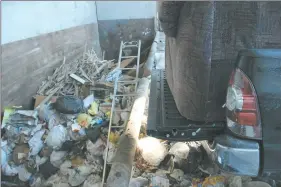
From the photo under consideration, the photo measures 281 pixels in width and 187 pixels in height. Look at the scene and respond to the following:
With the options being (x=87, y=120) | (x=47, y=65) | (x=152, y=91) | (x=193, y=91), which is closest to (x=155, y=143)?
(x=152, y=91)

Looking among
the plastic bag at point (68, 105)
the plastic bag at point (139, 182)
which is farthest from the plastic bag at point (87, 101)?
the plastic bag at point (139, 182)

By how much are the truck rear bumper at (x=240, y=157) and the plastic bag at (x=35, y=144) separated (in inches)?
122

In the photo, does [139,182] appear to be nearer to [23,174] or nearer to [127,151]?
[127,151]

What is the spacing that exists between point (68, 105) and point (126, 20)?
14.4 ft

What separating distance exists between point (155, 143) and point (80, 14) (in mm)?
4816

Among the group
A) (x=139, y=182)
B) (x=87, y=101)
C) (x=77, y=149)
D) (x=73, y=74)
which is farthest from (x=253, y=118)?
(x=73, y=74)

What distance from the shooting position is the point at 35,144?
149 inches

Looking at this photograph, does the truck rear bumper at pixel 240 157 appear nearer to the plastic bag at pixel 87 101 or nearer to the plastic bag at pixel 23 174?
the plastic bag at pixel 23 174

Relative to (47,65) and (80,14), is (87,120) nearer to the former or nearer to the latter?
(47,65)

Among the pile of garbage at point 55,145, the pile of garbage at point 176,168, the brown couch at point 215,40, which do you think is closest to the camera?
the brown couch at point 215,40

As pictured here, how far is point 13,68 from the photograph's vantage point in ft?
13.4

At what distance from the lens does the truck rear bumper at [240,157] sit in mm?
1304

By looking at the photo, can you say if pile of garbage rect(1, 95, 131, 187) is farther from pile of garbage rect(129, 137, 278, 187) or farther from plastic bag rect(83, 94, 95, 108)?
pile of garbage rect(129, 137, 278, 187)

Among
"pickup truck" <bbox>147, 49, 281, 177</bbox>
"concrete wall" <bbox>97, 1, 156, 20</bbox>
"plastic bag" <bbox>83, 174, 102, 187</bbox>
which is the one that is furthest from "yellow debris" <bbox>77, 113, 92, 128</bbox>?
"concrete wall" <bbox>97, 1, 156, 20</bbox>
